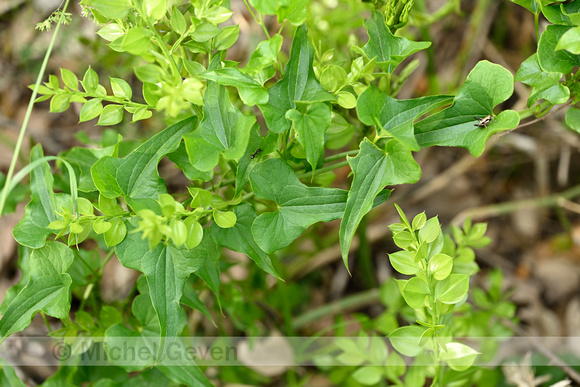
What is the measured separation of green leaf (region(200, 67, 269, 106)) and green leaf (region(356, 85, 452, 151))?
0.12 meters

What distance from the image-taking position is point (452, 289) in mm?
643

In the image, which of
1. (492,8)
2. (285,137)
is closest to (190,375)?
(285,137)

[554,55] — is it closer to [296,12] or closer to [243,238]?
[296,12]

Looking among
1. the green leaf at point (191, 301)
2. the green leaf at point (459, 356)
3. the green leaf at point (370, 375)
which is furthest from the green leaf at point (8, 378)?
the green leaf at point (459, 356)

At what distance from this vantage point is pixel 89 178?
0.74m

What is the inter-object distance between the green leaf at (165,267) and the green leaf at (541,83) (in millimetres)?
501

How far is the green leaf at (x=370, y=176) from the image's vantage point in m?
0.56

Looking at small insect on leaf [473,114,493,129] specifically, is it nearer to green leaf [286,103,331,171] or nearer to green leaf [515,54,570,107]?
green leaf [515,54,570,107]

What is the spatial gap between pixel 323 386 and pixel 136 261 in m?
0.86

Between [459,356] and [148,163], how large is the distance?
0.51 metres

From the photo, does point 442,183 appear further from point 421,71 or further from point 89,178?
point 89,178

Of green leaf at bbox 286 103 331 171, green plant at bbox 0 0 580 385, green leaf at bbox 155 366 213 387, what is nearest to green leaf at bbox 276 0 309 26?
green plant at bbox 0 0 580 385

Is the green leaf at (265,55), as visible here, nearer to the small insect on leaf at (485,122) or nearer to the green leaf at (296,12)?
the green leaf at (296,12)

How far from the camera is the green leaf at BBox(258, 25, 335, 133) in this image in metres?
0.60
